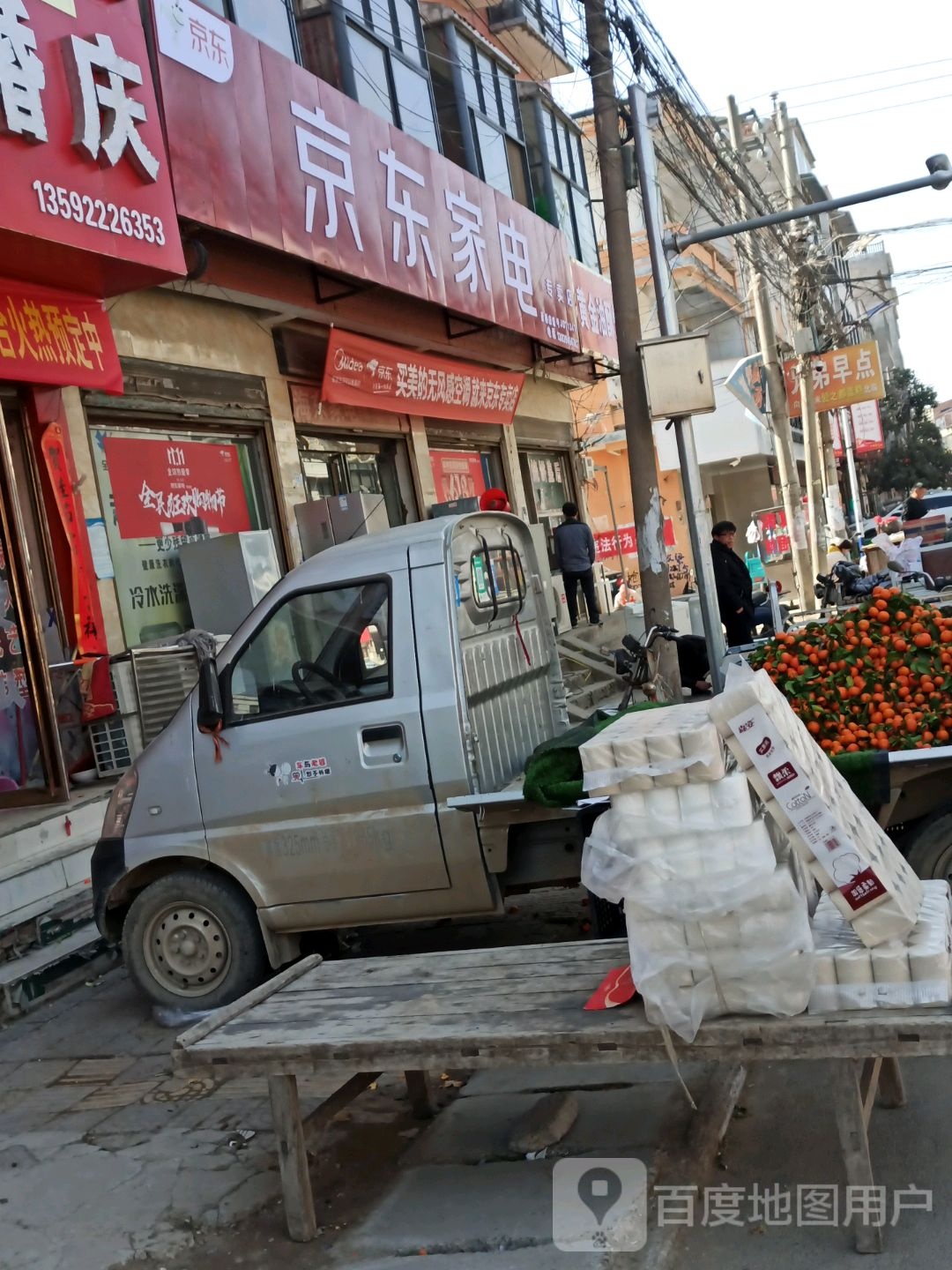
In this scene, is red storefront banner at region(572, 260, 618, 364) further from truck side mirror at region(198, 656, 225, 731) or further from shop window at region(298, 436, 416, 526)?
truck side mirror at region(198, 656, 225, 731)

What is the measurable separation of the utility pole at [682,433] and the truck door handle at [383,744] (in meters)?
4.81

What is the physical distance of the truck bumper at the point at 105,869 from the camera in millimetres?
6078

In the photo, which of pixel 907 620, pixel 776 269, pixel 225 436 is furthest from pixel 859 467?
pixel 907 620

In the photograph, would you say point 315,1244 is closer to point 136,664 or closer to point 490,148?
point 136,664

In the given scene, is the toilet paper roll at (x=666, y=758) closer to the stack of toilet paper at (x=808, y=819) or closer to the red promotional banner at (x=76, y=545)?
the stack of toilet paper at (x=808, y=819)

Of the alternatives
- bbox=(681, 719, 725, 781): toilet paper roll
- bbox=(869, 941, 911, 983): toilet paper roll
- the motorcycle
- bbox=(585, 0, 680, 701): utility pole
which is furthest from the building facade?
bbox=(869, 941, 911, 983): toilet paper roll

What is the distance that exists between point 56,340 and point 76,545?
151 centimetres

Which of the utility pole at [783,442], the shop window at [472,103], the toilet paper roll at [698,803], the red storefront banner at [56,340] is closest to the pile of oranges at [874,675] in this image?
the toilet paper roll at [698,803]

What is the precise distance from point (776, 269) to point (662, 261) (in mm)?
14823

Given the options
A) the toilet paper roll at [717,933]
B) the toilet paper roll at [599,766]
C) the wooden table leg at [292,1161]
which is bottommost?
the wooden table leg at [292,1161]

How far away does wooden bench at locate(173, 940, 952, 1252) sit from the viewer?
3.26m

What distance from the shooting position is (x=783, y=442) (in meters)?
22.2

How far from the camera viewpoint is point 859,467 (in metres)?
68.8

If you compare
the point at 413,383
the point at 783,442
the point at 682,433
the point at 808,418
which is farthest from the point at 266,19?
the point at 808,418
